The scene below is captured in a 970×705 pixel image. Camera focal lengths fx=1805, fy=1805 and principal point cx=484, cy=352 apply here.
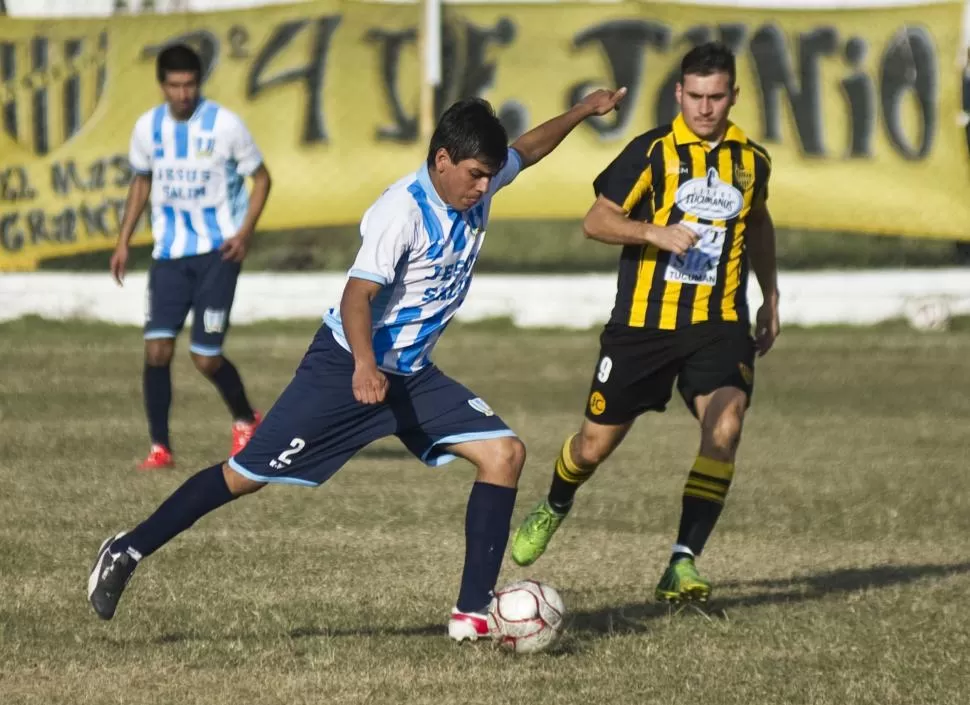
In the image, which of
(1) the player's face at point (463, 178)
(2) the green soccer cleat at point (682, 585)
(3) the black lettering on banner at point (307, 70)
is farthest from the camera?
(3) the black lettering on banner at point (307, 70)

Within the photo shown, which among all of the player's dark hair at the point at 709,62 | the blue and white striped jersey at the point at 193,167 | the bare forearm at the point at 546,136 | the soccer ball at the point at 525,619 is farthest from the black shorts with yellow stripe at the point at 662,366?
the blue and white striped jersey at the point at 193,167

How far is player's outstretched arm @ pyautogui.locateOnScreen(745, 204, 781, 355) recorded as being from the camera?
701 centimetres

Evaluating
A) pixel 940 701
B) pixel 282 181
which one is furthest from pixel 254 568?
pixel 282 181

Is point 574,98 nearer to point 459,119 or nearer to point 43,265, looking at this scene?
point 43,265

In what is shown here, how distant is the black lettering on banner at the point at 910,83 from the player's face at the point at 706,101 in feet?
38.8

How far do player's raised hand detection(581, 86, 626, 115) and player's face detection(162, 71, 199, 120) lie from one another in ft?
13.1

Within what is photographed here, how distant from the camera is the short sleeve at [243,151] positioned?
1045cm

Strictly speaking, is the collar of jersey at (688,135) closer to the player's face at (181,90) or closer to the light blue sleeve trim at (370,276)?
the light blue sleeve trim at (370,276)

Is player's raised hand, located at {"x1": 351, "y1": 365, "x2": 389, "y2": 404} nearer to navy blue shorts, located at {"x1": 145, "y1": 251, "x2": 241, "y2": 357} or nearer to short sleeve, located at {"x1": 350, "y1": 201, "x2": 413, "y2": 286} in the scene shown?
short sleeve, located at {"x1": 350, "y1": 201, "x2": 413, "y2": 286}

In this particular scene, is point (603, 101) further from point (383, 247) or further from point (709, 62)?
point (383, 247)

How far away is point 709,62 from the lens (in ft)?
21.9

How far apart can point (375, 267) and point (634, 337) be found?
163cm

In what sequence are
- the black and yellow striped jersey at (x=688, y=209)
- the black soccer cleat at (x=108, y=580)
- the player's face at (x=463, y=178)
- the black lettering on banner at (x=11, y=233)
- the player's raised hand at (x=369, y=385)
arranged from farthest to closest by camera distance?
1. the black lettering on banner at (x=11, y=233)
2. the black and yellow striped jersey at (x=688, y=209)
3. the black soccer cleat at (x=108, y=580)
4. the player's face at (x=463, y=178)
5. the player's raised hand at (x=369, y=385)

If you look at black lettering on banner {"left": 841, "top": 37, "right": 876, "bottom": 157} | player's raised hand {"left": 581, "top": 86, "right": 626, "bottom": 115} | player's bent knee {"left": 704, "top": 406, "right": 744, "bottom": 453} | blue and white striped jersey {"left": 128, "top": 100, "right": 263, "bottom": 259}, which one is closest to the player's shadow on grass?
player's bent knee {"left": 704, "top": 406, "right": 744, "bottom": 453}
